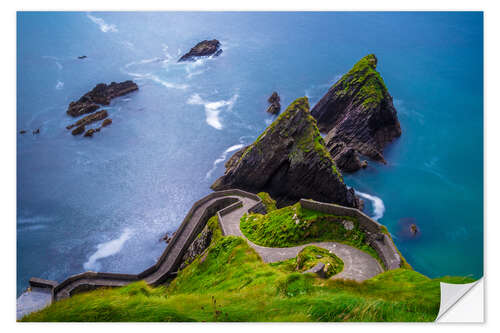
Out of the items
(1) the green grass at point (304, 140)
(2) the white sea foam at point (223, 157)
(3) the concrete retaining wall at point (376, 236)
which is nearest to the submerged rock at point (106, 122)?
(2) the white sea foam at point (223, 157)

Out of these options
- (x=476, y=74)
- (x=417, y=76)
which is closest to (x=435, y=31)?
(x=476, y=74)

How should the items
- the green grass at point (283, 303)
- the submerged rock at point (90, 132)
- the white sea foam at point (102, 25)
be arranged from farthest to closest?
the submerged rock at point (90, 132) < the white sea foam at point (102, 25) < the green grass at point (283, 303)

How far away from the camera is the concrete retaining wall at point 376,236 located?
14.9m

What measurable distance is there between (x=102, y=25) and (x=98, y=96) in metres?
24.4

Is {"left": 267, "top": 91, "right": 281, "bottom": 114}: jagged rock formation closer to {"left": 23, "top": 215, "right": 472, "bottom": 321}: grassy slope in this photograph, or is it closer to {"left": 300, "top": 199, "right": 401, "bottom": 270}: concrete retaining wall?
{"left": 300, "top": 199, "right": 401, "bottom": 270}: concrete retaining wall

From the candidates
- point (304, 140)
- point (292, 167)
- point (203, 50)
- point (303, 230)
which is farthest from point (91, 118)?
point (303, 230)

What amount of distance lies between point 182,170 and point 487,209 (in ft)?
90.1

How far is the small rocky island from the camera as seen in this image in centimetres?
3830

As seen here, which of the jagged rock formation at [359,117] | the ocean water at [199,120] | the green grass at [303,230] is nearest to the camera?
the ocean water at [199,120]

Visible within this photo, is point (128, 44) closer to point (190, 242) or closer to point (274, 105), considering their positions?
point (190, 242)

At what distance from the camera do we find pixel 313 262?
1416cm

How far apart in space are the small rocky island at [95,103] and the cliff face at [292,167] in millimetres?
17176

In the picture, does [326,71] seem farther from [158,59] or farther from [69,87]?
[69,87]

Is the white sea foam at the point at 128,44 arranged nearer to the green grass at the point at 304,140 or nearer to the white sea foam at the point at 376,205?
the green grass at the point at 304,140
